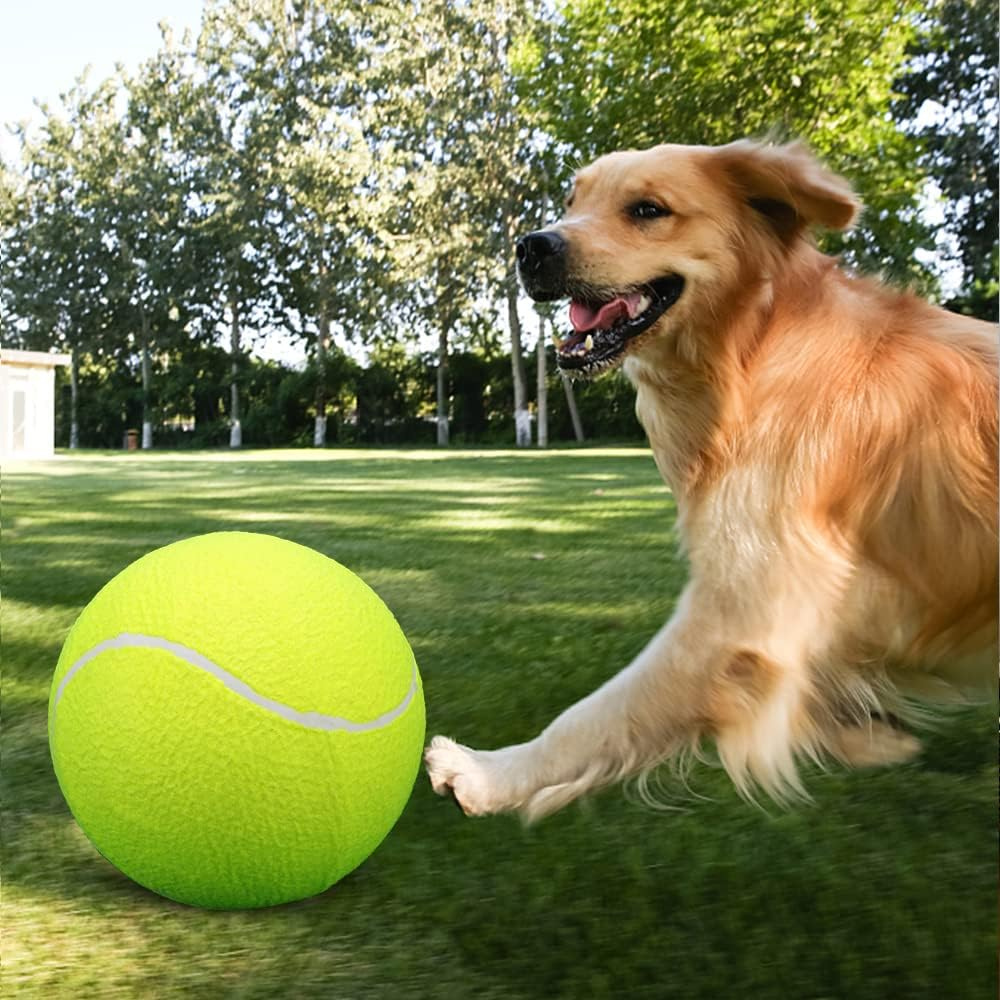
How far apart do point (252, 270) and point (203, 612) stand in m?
27.3

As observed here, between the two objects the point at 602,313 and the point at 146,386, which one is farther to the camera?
the point at 146,386

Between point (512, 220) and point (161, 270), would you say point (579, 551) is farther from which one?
point (161, 270)

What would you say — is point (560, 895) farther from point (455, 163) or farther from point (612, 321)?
point (455, 163)

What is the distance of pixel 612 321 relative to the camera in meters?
2.36

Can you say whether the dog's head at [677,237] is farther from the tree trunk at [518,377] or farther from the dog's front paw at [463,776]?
the tree trunk at [518,377]

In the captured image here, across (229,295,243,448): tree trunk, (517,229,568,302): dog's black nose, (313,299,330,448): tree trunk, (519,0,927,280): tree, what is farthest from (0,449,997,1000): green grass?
(229,295,243,448): tree trunk

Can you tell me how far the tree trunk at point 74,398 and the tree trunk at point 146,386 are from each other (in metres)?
1.88

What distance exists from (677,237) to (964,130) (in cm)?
2027

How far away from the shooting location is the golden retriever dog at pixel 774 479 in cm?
195

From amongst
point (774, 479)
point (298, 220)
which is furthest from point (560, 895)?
point (298, 220)

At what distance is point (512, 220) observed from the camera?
2511cm

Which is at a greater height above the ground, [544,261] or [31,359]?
[31,359]

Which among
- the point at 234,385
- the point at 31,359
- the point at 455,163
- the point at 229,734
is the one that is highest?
the point at 455,163

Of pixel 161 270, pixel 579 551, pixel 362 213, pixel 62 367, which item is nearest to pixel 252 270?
pixel 161 270
